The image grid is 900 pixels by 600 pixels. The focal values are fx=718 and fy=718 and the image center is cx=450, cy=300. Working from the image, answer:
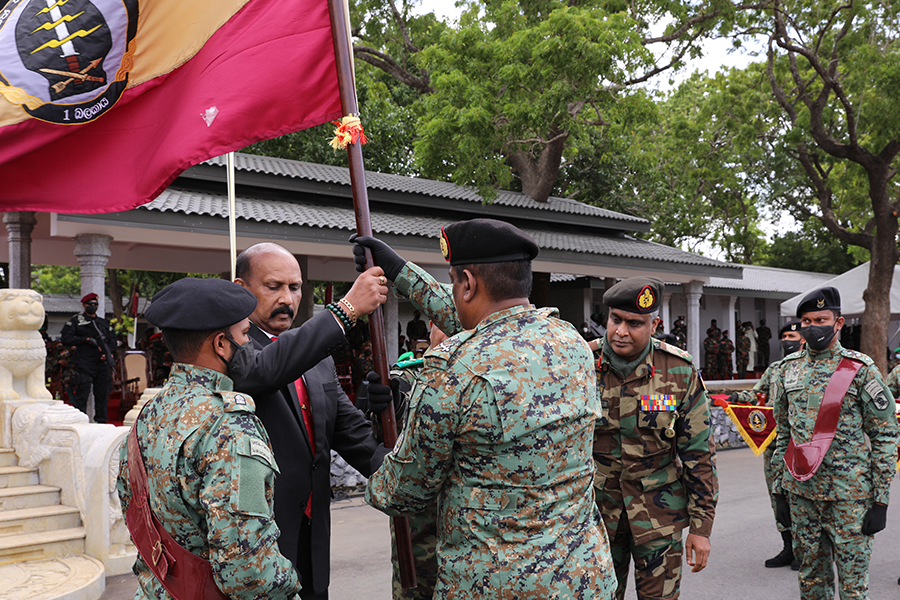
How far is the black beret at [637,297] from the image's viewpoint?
347 cm

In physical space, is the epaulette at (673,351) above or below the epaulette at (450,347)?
below

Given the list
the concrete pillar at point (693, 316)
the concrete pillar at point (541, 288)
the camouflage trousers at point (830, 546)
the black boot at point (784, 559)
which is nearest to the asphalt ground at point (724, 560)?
the black boot at point (784, 559)

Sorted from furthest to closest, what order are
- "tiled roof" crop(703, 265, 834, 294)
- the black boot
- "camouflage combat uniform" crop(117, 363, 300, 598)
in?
"tiled roof" crop(703, 265, 834, 294) < the black boot < "camouflage combat uniform" crop(117, 363, 300, 598)

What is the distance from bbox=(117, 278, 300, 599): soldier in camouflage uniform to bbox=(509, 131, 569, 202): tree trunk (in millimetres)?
15719

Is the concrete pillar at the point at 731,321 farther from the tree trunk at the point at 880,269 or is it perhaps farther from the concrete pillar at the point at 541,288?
the concrete pillar at the point at 541,288

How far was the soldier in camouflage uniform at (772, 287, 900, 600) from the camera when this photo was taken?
4.02m

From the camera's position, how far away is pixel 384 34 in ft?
61.5

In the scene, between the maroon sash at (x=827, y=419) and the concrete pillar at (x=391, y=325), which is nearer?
the maroon sash at (x=827, y=419)

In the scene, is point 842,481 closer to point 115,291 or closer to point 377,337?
point 377,337

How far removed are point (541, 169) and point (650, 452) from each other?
1511cm

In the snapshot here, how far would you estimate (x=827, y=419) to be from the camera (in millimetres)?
4293

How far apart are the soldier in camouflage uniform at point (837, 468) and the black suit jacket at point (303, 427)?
283 centimetres

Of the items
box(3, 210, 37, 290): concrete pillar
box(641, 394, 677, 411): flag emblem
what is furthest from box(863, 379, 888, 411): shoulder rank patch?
box(3, 210, 37, 290): concrete pillar

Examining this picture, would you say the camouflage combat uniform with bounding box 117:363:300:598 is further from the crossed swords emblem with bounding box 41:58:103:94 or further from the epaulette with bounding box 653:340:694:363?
the crossed swords emblem with bounding box 41:58:103:94
